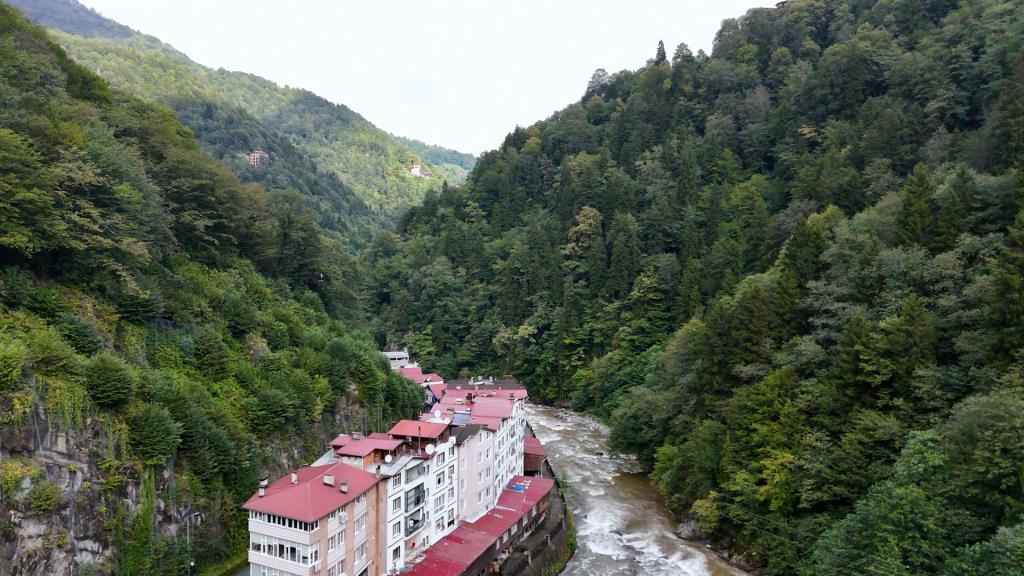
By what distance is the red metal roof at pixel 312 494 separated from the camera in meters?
20.5

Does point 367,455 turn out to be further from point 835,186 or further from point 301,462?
point 835,186

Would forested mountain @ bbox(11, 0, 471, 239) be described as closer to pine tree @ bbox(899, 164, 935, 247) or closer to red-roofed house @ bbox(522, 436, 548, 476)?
red-roofed house @ bbox(522, 436, 548, 476)

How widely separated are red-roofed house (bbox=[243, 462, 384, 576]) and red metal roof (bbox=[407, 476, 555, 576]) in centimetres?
319

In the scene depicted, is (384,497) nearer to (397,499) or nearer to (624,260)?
(397,499)

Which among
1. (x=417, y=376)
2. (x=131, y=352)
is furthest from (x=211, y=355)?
(x=417, y=376)

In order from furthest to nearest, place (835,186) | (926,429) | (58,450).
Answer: (835,186), (926,429), (58,450)

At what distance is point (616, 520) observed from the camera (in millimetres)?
33812

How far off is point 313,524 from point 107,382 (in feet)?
28.4

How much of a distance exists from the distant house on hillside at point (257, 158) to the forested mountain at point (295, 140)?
4.15 feet

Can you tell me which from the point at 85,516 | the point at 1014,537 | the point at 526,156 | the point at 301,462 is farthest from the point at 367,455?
the point at 526,156

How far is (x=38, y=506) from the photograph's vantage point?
1800 cm

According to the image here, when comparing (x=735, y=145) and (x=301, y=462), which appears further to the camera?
(x=735, y=145)

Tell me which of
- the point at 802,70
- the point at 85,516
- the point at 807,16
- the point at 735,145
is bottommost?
the point at 85,516

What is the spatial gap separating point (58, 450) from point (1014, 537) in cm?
2860
